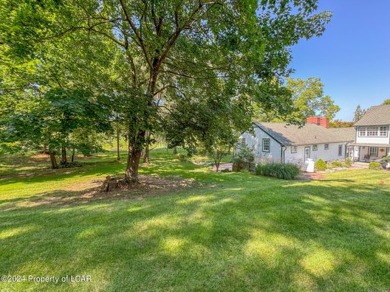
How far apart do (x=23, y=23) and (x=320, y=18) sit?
8847 mm

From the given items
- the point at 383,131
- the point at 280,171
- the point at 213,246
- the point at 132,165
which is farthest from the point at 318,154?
the point at 213,246

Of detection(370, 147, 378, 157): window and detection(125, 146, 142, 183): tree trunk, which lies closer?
detection(125, 146, 142, 183): tree trunk

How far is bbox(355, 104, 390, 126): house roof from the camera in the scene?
24.6m

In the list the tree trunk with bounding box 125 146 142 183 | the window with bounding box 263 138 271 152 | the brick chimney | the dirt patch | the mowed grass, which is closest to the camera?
the mowed grass

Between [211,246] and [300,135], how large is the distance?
927 inches

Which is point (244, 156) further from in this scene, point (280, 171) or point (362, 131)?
point (362, 131)

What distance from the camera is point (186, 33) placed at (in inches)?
332

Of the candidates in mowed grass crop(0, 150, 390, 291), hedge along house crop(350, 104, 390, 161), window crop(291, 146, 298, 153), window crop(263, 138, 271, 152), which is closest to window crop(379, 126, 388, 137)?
hedge along house crop(350, 104, 390, 161)

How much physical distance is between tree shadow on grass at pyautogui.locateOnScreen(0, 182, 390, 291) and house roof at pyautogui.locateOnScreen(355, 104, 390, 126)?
27.0 meters

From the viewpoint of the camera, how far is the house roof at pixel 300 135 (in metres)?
21.7

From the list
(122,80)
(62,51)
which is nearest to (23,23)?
(62,51)

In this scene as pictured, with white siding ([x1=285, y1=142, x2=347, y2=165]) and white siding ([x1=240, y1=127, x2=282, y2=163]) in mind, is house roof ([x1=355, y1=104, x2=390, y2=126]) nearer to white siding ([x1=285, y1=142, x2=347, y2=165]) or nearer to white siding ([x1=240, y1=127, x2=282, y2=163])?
white siding ([x1=285, y1=142, x2=347, y2=165])

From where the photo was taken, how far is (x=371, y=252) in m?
2.78

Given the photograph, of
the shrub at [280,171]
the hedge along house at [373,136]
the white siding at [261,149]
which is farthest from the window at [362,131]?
the shrub at [280,171]
